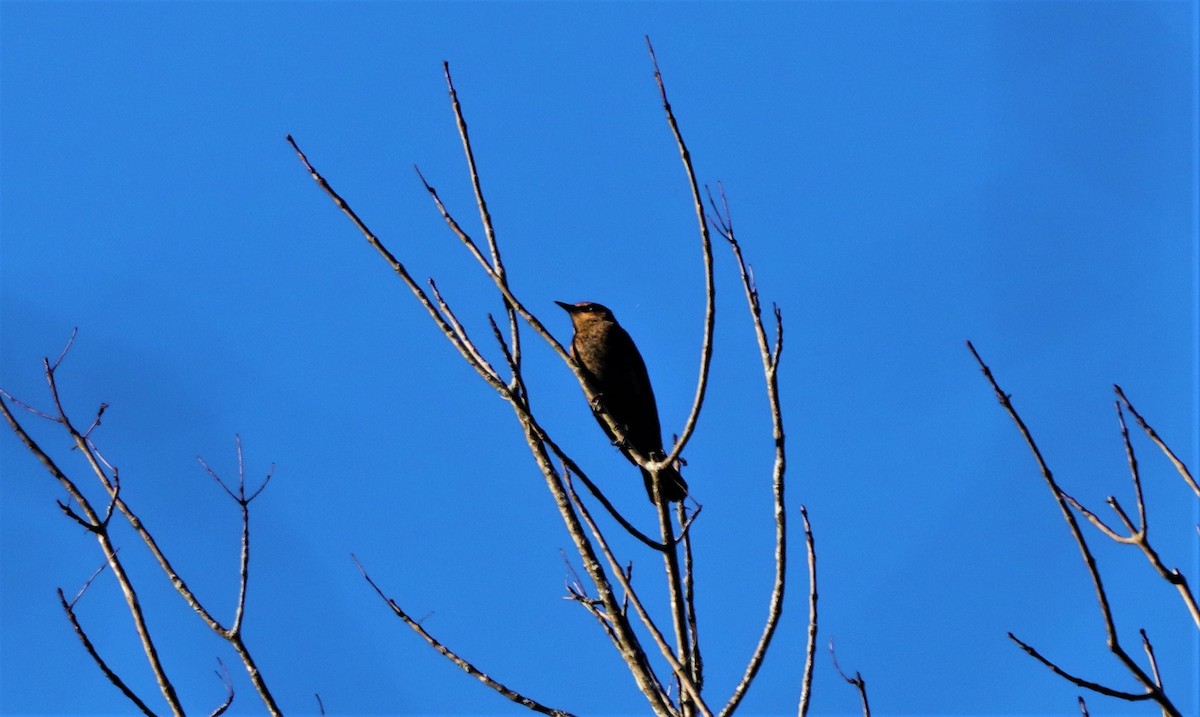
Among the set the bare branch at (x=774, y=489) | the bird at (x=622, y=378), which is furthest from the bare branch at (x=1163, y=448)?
the bird at (x=622, y=378)

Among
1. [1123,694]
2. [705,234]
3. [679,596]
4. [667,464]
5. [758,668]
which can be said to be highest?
[705,234]

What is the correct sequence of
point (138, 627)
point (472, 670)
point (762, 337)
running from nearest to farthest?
point (762, 337), point (138, 627), point (472, 670)

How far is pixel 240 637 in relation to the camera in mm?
3879

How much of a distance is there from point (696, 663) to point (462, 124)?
6.23 ft

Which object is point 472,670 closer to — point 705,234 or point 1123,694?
point 705,234

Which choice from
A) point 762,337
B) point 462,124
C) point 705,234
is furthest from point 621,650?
point 462,124

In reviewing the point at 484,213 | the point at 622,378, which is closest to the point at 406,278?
the point at 484,213

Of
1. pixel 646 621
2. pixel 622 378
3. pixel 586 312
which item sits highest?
pixel 586 312

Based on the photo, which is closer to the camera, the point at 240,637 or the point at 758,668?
the point at 758,668

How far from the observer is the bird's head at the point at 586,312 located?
830 centimetres

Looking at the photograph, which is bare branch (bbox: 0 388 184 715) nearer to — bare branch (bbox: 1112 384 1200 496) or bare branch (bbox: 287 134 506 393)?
bare branch (bbox: 287 134 506 393)

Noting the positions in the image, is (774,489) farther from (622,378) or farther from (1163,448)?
(622,378)

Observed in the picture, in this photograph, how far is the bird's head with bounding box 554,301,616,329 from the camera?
27.2 feet

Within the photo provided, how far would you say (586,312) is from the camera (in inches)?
331
